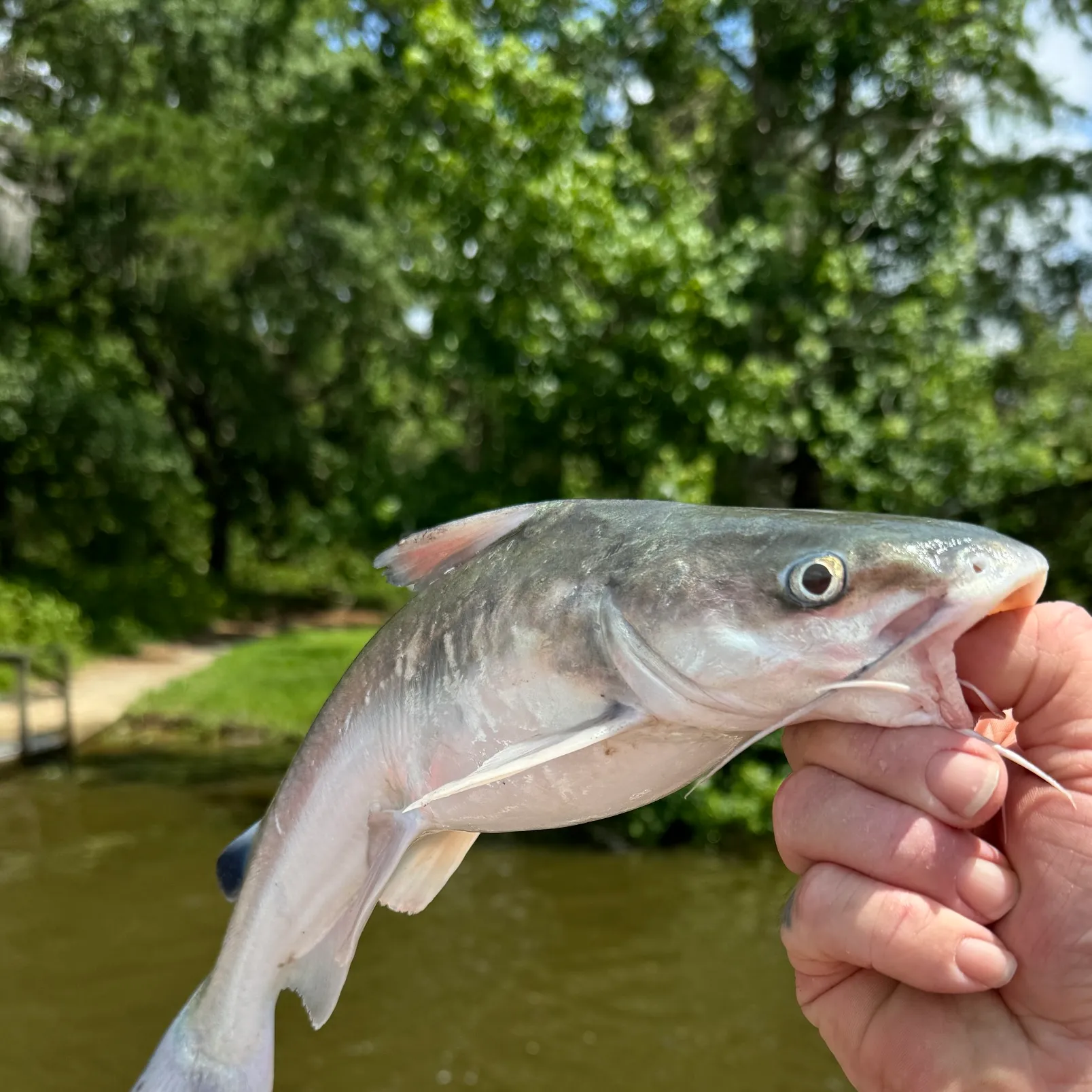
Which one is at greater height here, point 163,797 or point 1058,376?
point 1058,376

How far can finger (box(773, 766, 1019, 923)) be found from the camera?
1399mm

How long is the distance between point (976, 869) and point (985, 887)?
3 cm

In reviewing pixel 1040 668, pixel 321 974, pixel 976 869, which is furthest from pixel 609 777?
pixel 321 974

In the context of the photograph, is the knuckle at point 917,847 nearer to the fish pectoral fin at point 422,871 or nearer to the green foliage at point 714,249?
the fish pectoral fin at point 422,871

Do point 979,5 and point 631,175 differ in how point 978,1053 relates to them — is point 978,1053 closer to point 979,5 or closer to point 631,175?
point 631,175

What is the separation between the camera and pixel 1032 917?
1.39 m

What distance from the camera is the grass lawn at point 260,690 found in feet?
43.5

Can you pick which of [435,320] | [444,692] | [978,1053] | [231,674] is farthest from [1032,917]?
[231,674]

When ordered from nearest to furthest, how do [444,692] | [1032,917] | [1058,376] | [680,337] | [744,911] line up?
[1032,917] → [444,692] → [744,911] → [680,337] → [1058,376]

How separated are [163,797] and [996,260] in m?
12.2

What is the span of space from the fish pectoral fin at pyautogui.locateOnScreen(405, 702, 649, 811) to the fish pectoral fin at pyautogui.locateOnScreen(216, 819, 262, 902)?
2.22 ft

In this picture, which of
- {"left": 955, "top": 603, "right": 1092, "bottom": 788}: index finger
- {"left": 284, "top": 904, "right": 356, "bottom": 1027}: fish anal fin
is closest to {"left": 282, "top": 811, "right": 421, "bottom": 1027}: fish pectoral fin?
{"left": 284, "top": 904, "right": 356, "bottom": 1027}: fish anal fin

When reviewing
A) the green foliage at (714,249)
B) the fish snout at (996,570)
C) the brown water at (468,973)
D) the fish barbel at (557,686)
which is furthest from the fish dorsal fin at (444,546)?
the green foliage at (714,249)

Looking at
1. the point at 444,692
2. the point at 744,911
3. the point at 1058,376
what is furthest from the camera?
the point at 1058,376
